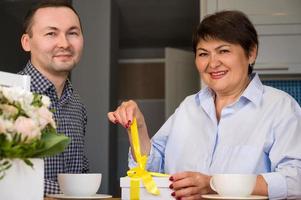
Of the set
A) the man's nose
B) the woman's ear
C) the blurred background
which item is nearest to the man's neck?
the man's nose

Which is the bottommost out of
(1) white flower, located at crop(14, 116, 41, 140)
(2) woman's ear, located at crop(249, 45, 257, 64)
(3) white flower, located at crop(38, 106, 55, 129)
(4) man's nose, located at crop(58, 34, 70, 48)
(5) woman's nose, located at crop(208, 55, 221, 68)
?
(1) white flower, located at crop(14, 116, 41, 140)

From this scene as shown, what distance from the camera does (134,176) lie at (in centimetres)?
136

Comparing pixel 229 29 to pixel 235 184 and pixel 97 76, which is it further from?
pixel 97 76

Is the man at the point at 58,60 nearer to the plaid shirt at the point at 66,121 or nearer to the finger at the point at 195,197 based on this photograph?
the plaid shirt at the point at 66,121

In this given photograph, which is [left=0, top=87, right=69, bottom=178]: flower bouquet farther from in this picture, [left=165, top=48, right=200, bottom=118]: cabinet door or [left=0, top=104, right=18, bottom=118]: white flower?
[left=165, top=48, right=200, bottom=118]: cabinet door

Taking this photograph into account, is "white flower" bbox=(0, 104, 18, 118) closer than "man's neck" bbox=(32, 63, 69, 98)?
Yes

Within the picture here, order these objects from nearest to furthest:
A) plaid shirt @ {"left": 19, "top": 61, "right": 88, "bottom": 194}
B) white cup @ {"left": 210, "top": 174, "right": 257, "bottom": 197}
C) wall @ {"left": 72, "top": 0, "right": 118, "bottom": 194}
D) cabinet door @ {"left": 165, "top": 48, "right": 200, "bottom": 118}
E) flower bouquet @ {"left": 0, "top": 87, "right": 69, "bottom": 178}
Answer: flower bouquet @ {"left": 0, "top": 87, "right": 69, "bottom": 178} → white cup @ {"left": 210, "top": 174, "right": 257, "bottom": 197} → plaid shirt @ {"left": 19, "top": 61, "right": 88, "bottom": 194} → wall @ {"left": 72, "top": 0, "right": 118, "bottom": 194} → cabinet door @ {"left": 165, "top": 48, "right": 200, "bottom": 118}

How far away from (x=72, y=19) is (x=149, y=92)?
5.17 meters

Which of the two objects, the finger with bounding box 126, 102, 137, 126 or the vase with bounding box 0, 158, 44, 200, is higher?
the finger with bounding box 126, 102, 137, 126

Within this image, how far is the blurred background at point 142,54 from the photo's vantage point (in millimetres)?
3434

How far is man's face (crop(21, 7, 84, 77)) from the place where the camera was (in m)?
1.93

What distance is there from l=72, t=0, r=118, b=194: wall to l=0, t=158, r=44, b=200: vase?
3485 millimetres

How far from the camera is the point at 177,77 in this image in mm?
4922

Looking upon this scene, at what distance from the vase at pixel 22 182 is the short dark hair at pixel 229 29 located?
862 millimetres
